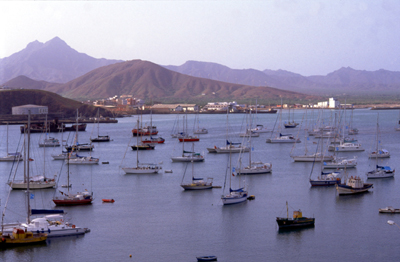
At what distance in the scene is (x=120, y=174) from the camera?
32094mm

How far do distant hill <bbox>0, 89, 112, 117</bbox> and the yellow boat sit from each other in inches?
3114

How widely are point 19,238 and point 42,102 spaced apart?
8394cm

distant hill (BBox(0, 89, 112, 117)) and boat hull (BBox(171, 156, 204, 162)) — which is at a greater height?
distant hill (BBox(0, 89, 112, 117))

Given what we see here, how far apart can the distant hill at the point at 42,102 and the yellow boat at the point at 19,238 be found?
79.1m

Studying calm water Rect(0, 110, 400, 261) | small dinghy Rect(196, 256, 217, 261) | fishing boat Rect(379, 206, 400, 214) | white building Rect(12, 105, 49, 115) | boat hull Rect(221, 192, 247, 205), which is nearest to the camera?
small dinghy Rect(196, 256, 217, 261)

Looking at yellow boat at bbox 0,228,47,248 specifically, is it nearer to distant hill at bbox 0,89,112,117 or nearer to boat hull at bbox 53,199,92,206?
boat hull at bbox 53,199,92,206

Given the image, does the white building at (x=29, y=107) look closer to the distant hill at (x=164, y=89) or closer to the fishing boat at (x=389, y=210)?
the fishing boat at (x=389, y=210)

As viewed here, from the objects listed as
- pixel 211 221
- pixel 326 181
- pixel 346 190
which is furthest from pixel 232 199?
pixel 326 181

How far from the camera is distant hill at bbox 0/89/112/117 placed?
95.0m

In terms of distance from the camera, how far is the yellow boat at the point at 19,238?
57.6ft

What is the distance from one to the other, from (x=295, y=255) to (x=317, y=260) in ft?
2.45

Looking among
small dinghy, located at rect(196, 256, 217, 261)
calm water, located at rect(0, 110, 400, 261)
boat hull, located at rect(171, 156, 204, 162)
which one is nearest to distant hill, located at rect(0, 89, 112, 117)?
boat hull, located at rect(171, 156, 204, 162)

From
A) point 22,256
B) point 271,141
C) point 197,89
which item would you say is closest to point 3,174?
point 22,256

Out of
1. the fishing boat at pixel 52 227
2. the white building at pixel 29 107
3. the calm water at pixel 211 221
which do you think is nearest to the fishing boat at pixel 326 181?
the calm water at pixel 211 221
